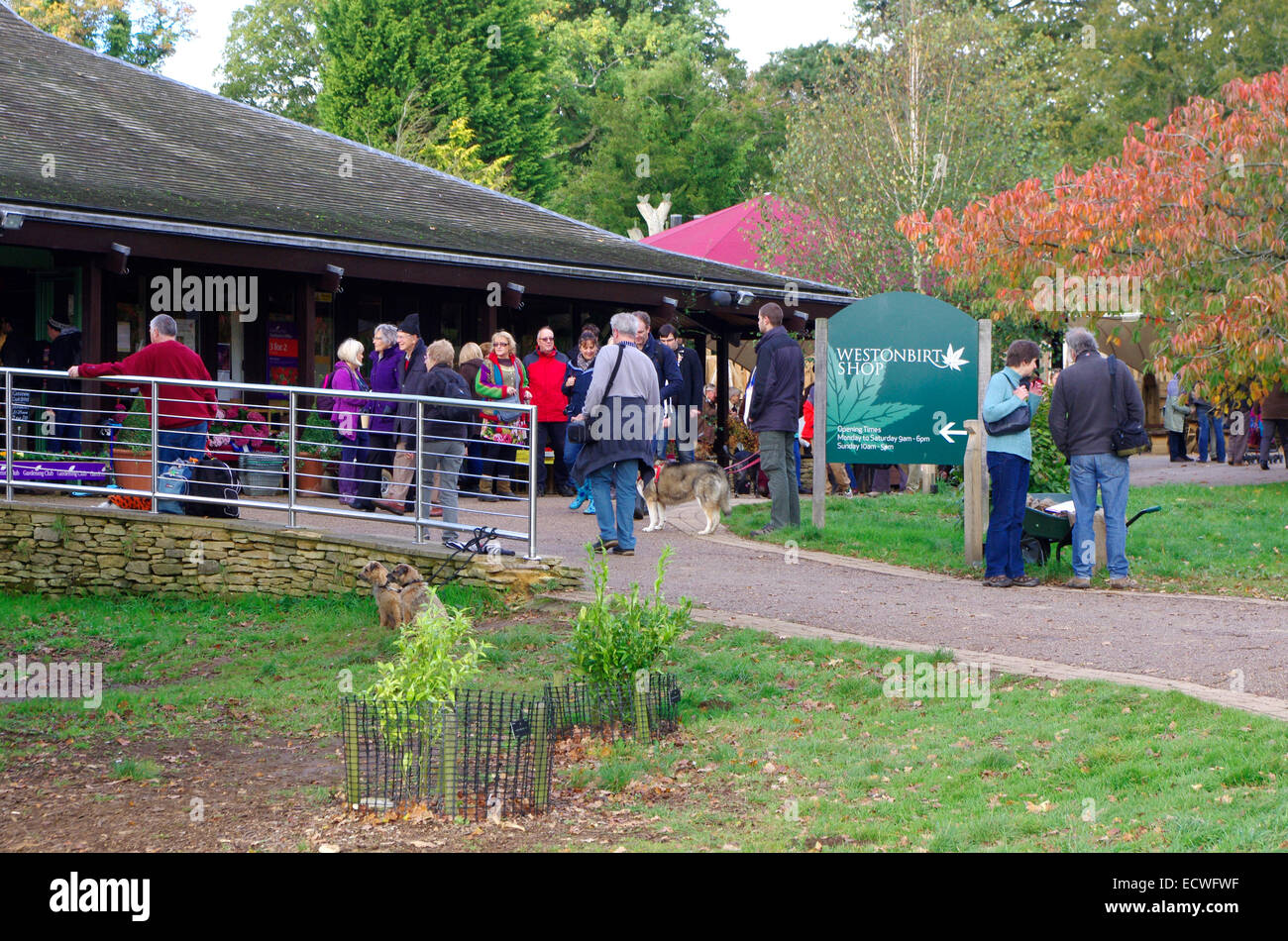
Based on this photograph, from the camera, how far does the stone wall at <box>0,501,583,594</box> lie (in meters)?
11.5

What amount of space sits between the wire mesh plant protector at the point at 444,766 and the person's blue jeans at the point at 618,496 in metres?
4.80

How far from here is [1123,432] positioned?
1076 centimetres

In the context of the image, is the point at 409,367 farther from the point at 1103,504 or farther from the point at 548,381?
the point at 1103,504

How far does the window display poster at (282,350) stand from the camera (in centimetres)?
1780

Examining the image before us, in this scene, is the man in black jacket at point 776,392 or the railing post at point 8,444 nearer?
the railing post at point 8,444

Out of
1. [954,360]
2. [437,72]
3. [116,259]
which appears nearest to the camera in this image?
[954,360]

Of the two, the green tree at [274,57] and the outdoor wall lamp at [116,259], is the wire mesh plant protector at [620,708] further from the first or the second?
the green tree at [274,57]

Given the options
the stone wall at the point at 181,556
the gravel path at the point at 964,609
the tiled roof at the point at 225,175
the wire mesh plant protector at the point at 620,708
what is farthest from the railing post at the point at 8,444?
the wire mesh plant protector at the point at 620,708

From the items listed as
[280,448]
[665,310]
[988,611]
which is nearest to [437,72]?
[665,310]

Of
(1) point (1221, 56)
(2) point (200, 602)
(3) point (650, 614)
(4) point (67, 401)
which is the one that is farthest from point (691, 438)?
(1) point (1221, 56)

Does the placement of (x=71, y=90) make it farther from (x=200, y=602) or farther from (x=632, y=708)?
(x=632, y=708)

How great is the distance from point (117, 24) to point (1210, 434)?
35097 millimetres

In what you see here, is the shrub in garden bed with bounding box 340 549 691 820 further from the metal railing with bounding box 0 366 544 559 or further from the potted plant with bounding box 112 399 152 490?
the potted plant with bounding box 112 399 152 490

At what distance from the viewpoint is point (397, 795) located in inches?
251
